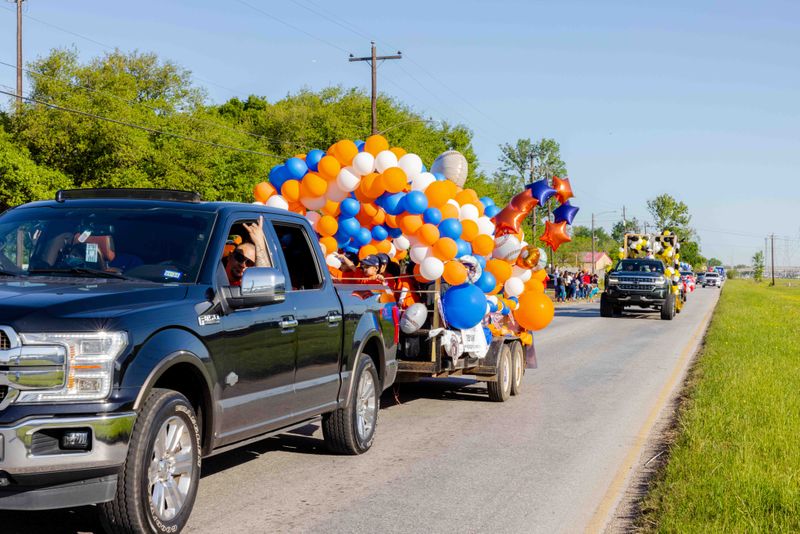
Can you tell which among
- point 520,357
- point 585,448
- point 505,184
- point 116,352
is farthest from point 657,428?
point 505,184

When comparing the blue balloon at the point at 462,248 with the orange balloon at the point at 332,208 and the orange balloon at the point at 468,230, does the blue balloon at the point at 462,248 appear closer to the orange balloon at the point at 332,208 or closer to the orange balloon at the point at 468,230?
the orange balloon at the point at 468,230

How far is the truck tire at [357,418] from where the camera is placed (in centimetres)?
840

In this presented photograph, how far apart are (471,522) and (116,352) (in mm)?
2713

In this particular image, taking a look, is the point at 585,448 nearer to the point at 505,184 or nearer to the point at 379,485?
the point at 379,485

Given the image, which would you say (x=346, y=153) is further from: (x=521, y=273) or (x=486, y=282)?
(x=521, y=273)

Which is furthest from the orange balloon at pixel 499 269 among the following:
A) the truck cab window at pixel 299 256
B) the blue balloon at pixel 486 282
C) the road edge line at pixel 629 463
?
the truck cab window at pixel 299 256

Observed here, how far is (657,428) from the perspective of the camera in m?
10.4

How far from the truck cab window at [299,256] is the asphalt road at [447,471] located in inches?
62.4

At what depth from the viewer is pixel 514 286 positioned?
13.1m

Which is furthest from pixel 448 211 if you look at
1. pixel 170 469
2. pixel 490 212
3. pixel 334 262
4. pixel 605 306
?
pixel 605 306

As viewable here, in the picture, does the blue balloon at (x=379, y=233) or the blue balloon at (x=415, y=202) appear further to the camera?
the blue balloon at (x=379, y=233)

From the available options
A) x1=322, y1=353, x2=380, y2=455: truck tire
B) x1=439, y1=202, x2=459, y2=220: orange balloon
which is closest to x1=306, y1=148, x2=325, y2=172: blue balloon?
x1=439, y1=202, x2=459, y2=220: orange balloon

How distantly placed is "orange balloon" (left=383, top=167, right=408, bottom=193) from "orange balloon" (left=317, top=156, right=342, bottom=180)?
83 centimetres

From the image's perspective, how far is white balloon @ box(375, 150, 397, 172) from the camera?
12383mm
